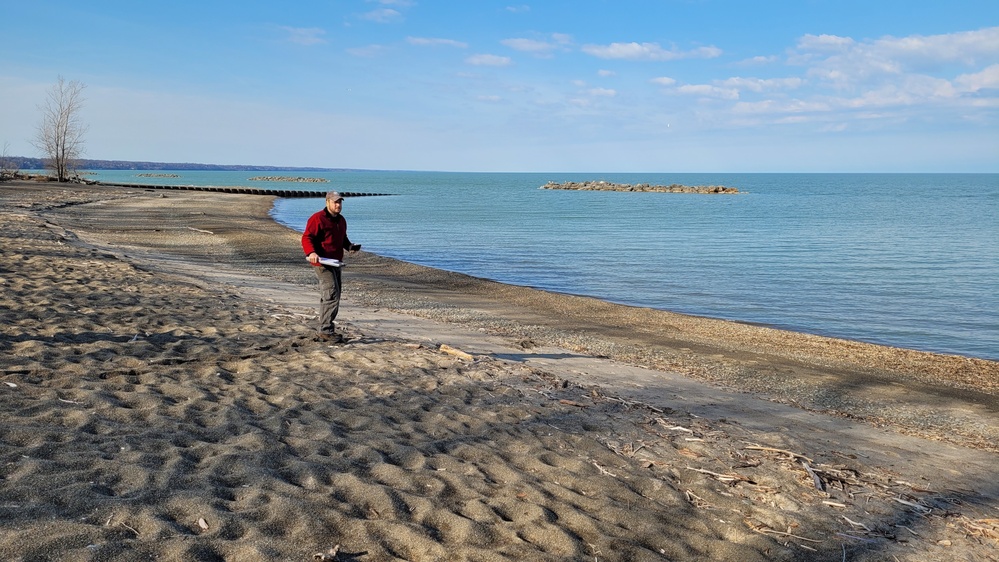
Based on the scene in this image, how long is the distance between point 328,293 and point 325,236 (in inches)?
28.0

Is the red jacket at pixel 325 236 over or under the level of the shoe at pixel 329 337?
over

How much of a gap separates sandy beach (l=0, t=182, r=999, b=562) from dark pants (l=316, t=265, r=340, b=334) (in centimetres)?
36

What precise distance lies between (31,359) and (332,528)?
14.6 ft

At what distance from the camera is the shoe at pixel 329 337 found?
9008 millimetres

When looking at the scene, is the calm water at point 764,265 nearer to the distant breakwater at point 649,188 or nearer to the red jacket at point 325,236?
the red jacket at point 325,236

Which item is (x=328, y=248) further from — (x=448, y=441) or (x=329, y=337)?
(x=448, y=441)

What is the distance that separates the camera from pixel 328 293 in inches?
352

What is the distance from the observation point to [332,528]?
Answer: 13.2ft

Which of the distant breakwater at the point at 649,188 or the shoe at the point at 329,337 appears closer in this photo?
the shoe at the point at 329,337

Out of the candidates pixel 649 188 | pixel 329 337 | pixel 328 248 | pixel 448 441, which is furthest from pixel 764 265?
pixel 649 188

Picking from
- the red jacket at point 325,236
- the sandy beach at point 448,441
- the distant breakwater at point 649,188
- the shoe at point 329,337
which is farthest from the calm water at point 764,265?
the distant breakwater at point 649,188

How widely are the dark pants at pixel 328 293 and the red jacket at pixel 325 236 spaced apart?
0.59 ft

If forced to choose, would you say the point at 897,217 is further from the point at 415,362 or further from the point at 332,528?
the point at 332,528

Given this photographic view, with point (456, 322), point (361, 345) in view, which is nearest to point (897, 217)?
point (456, 322)
